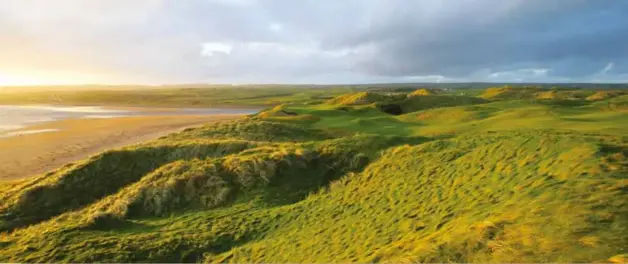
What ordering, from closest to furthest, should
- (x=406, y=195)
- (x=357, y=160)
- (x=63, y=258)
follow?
(x=63, y=258) < (x=406, y=195) < (x=357, y=160)

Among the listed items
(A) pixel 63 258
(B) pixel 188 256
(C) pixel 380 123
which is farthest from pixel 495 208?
(C) pixel 380 123

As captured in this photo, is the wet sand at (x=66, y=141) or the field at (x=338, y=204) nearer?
the field at (x=338, y=204)

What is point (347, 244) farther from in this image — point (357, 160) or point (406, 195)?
point (357, 160)

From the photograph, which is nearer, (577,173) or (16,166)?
(577,173)

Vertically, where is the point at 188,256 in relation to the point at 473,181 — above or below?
below

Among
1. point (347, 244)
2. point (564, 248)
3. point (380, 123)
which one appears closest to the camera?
point (564, 248)

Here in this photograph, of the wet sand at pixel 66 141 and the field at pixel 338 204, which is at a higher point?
the field at pixel 338 204

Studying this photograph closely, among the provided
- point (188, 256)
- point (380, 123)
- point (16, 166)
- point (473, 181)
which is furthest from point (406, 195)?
point (16, 166)

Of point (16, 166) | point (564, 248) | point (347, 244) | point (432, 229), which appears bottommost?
point (16, 166)
